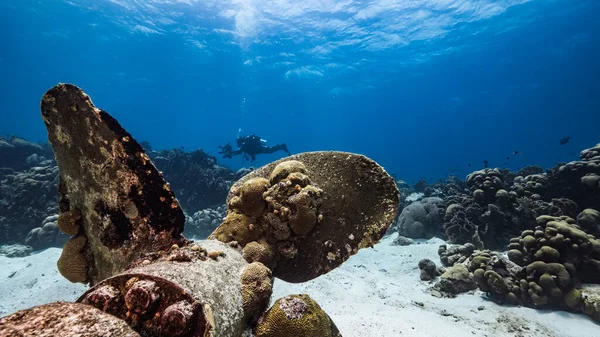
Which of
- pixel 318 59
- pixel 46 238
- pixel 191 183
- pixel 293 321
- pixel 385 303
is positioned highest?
pixel 318 59

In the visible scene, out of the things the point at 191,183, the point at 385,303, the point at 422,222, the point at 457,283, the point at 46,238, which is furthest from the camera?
the point at 191,183

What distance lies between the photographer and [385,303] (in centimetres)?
525

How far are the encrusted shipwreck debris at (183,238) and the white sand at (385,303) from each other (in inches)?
81.3

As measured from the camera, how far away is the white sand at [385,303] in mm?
4320

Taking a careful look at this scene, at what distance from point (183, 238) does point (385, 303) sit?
174 inches

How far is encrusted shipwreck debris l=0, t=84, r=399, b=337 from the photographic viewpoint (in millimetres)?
1476

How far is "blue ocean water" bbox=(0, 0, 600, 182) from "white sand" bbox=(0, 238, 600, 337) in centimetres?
1770

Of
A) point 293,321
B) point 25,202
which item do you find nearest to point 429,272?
point 293,321

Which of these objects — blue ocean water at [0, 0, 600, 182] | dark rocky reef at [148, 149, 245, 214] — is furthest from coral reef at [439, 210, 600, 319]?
blue ocean water at [0, 0, 600, 182]

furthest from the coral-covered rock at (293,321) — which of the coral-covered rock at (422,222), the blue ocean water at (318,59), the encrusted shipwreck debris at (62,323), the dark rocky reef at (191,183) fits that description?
the blue ocean water at (318,59)

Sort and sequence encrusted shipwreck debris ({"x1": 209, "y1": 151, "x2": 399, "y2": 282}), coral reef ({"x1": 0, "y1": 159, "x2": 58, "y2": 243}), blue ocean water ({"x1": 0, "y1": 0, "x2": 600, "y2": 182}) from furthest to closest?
blue ocean water ({"x1": 0, "y1": 0, "x2": 600, "y2": 182})
coral reef ({"x1": 0, "y1": 159, "x2": 58, "y2": 243})
encrusted shipwreck debris ({"x1": 209, "y1": 151, "x2": 399, "y2": 282})

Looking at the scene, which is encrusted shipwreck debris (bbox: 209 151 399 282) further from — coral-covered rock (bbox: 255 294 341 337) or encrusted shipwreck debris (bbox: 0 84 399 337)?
coral-covered rock (bbox: 255 294 341 337)

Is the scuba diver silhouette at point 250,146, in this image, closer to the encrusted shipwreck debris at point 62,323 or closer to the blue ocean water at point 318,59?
the blue ocean water at point 318,59

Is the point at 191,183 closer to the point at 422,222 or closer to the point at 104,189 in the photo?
the point at 422,222
